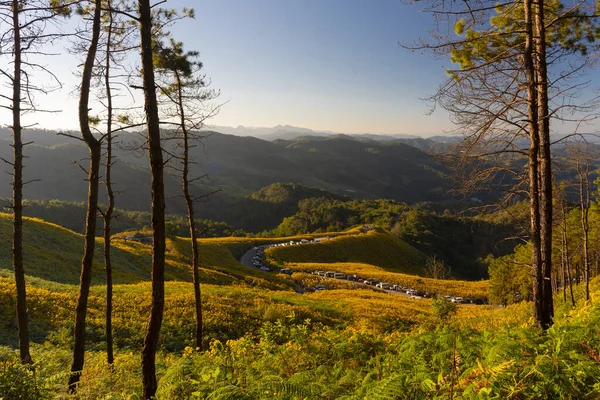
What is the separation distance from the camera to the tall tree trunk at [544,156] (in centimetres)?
730

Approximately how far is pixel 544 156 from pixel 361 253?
238ft

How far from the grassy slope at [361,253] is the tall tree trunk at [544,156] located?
56.8 m

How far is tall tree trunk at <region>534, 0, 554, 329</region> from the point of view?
7.30 metres

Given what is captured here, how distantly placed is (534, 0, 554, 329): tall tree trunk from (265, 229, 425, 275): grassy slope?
56834 millimetres

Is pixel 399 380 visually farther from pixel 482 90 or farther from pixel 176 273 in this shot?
pixel 176 273

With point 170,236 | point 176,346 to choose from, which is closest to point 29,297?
point 176,346

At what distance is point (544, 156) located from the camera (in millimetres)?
7328

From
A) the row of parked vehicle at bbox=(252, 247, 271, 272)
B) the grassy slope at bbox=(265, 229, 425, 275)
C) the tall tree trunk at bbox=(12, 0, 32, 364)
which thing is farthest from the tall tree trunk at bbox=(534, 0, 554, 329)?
the grassy slope at bbox=(265, 229, 425, 275)

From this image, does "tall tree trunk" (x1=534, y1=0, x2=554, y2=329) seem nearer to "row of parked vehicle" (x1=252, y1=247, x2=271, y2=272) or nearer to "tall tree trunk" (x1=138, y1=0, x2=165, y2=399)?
"tall tree trunk" (x1=138, y1=0, x2=165, y2=399)

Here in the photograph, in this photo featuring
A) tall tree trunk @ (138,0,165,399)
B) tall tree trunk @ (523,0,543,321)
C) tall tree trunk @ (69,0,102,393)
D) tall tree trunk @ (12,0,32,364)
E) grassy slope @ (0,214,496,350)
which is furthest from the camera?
grassy slope @ (0,214,496,350)

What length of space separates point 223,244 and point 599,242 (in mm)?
54200

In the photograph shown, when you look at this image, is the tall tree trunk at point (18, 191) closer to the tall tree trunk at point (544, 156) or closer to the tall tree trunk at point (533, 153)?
the tall tree trunk at point (533, 153)

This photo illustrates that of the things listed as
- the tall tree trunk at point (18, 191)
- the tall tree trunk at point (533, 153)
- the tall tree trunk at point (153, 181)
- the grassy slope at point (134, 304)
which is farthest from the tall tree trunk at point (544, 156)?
the tall tree trunk at point (18, 191)

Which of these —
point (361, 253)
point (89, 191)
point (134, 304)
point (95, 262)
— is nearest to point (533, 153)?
point (89, 191)
